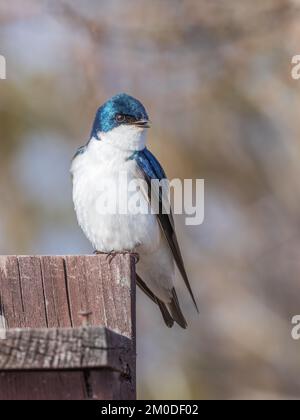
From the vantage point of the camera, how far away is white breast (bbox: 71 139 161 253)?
459 centimetres

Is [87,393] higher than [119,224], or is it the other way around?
[119,224]

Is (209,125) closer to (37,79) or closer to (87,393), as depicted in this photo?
(37,79)

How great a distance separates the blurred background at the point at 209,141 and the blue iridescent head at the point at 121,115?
0.99 meters

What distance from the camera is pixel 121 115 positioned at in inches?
189

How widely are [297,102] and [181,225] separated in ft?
3.29

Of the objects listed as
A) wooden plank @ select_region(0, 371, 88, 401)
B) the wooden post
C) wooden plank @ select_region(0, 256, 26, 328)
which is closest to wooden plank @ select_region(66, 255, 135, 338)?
the wooden post

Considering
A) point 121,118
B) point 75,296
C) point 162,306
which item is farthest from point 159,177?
point 75,296

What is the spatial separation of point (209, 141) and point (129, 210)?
1534mm

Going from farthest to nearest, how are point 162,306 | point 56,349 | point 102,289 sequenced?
point 162,306, point 102,289, point 56,349

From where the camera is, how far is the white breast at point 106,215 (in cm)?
459

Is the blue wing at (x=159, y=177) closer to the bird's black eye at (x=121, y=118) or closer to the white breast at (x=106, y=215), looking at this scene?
the white breast at (x=106, y=215)

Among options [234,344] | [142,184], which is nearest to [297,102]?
[234,344]

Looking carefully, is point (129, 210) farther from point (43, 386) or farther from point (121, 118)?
point (43, 386)

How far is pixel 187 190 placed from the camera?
18.7 feet
